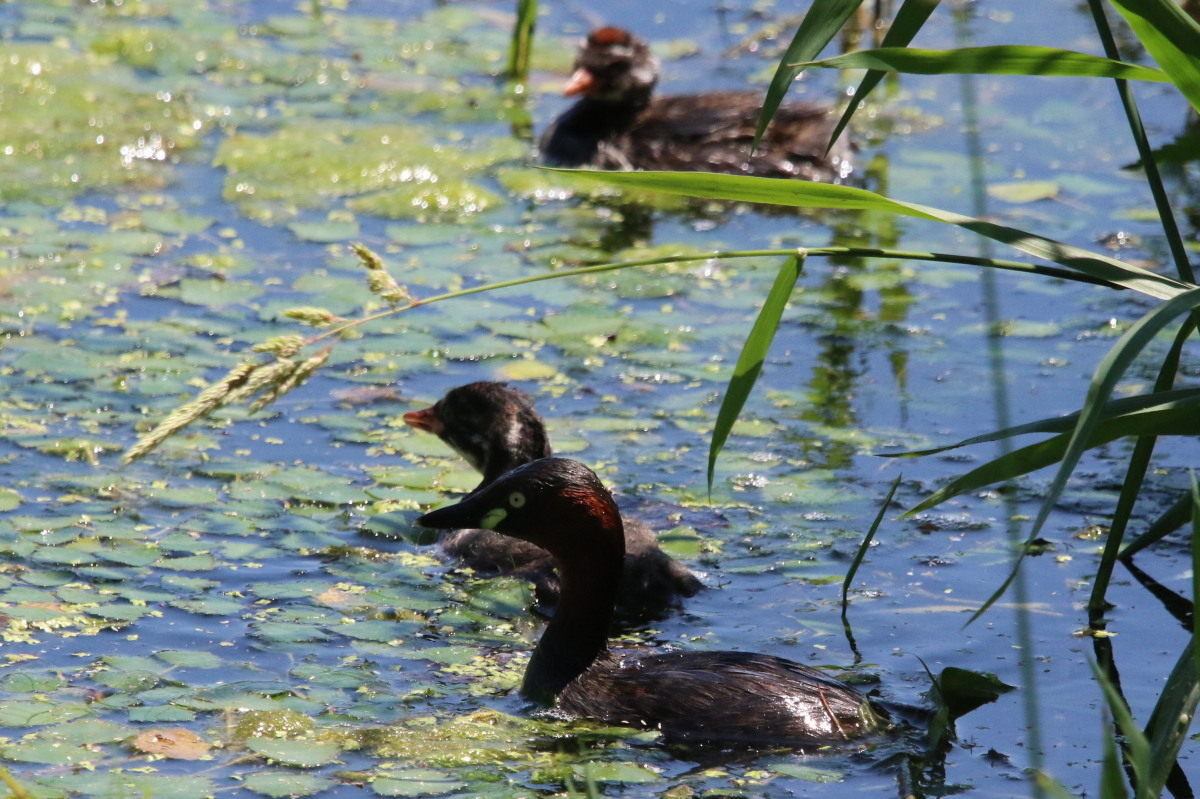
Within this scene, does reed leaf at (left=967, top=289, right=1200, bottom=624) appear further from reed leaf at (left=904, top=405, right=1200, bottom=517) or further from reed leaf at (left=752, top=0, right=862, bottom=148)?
reed leaf at (left=752, top=0, right=862, bottom=148)

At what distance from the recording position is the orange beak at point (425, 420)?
19.0 ft

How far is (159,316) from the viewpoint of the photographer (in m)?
6.91

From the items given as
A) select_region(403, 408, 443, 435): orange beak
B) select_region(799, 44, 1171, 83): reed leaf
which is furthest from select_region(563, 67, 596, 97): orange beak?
select_region(799, 44, 1171, 83): reed leaf

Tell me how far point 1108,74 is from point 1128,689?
5.67ft

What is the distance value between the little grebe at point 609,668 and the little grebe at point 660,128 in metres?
4.48

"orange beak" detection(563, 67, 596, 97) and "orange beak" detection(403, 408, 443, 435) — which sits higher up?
"orange beak" detection(563, 67, 596, 97)

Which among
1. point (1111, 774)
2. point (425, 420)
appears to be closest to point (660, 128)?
point (425, 420)

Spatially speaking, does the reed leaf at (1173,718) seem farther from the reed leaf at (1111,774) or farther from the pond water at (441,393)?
the pond water at (441,393)

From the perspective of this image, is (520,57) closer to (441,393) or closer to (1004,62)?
(441,393)

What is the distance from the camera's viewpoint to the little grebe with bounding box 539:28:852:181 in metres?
8.88

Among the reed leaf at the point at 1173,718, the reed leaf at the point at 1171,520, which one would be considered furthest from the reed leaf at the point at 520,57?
the reed leaf at the point at 1173,718

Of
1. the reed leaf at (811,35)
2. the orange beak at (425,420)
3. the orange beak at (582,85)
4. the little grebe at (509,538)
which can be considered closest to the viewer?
the reed leaf at (811,35)

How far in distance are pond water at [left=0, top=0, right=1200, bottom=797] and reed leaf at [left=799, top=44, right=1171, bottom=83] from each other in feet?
1.50

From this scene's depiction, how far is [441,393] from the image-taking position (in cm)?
641
